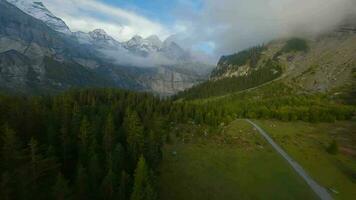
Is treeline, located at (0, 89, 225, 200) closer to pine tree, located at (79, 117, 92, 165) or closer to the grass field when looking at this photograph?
pine tree, located at (79, 117, 92, 165)

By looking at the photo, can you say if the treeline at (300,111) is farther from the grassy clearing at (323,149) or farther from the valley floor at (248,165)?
the valley floor at (248,165)

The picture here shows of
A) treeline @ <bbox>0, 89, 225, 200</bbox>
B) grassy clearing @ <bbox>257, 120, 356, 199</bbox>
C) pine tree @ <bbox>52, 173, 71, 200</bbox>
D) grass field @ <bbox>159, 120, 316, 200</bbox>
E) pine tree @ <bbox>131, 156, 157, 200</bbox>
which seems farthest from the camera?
grassy clearing @ <bbox>257, 120, 356, 199</bbox>

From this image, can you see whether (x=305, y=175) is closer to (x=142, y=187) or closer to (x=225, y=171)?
(x=225, y=171)

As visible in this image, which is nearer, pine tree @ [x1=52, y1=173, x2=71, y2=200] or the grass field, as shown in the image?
pine tree @ [x1=52, y1=173, x2=71, y2=200]

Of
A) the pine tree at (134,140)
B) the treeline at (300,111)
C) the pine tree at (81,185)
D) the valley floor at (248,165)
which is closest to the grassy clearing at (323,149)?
the valley floor at (248,165)

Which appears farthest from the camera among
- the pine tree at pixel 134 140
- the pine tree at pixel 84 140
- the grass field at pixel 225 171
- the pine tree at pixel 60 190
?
the grass field at pixel 225 171

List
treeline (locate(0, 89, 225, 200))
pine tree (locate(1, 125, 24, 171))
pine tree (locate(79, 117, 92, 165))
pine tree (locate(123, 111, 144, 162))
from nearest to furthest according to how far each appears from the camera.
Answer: treeline (locate(0, 89, 225, 200))
pine tree (locate(1, 125, 24, 171))
pine tree (locate(79, 117, 92, 165))
pine tree (locate(123, 111, 144, 162))

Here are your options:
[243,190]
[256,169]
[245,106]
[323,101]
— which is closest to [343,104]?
[323,101]

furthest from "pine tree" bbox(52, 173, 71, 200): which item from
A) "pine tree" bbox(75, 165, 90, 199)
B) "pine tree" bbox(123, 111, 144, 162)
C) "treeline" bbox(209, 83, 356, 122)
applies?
"treeline" bbox(209, 83, 356, 122)

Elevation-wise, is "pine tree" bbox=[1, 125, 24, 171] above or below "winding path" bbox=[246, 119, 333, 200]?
above
